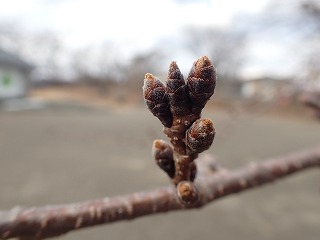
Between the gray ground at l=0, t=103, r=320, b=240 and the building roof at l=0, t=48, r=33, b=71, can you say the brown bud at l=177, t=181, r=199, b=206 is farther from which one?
the building roof at l=0, t=48, r=33, b=71

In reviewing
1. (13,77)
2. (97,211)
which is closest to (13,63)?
(13,77)

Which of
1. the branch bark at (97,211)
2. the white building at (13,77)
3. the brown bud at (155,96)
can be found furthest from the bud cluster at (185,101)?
the white building at (13,77)

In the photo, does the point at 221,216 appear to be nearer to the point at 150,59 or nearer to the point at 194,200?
the point at 194,200

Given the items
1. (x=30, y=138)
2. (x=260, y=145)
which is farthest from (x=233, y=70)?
(x=30, y=138)

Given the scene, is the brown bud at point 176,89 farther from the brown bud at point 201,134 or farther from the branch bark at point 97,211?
the branch bark at point 97,211

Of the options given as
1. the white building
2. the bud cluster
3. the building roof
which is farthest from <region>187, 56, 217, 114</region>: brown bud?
the building roof

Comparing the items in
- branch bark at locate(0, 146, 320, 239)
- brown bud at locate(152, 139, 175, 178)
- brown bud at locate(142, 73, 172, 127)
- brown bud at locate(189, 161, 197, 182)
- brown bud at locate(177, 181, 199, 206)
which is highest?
brown bud at locate(142, 73, 172, 127)
